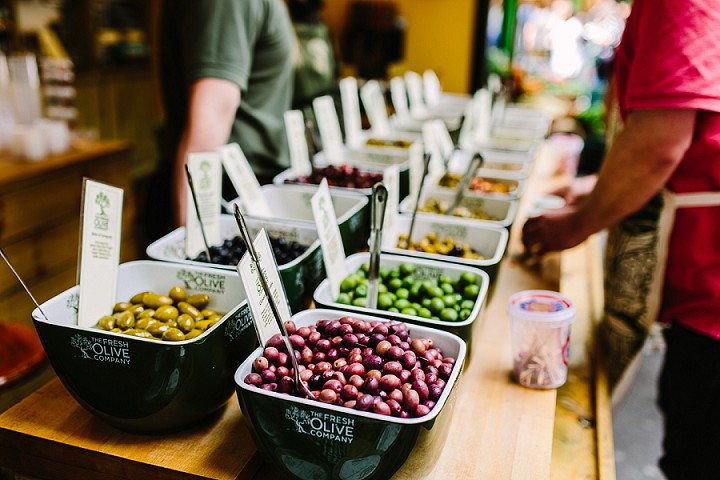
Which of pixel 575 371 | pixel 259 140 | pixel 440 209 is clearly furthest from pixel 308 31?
pixel 575 371

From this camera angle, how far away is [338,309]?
3.91 feet

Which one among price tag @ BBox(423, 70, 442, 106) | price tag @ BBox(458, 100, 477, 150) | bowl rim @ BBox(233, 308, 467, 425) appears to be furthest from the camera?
price tag @ BBox(423, 70, 442, 106)

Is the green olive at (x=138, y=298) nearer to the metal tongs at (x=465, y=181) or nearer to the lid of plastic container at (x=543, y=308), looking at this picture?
the lid of plastic container at (x=543, y=308)

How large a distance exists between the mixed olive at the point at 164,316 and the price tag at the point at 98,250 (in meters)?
0.03

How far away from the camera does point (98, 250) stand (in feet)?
3.70

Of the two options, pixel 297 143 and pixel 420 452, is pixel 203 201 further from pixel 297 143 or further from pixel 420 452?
pixel 420 452

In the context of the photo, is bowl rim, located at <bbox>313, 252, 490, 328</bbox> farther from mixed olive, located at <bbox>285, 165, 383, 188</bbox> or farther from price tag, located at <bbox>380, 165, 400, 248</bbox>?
mixed olive, located at <bbox>285, 165, 383, 188</bbox>

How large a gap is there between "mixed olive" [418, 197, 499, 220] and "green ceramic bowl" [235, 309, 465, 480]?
96cm

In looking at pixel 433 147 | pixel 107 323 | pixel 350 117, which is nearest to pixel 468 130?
pixel 350 117

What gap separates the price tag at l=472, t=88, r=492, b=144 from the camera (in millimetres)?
2959

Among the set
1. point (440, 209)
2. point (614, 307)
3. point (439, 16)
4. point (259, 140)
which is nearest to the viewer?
point (614, 307)

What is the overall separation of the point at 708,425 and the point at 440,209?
0.88m

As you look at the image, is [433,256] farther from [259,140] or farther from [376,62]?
[376,62]

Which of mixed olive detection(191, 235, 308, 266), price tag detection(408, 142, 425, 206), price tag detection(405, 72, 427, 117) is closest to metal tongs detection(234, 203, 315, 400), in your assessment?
mixed olive detection(191, 235, 308, 266)
